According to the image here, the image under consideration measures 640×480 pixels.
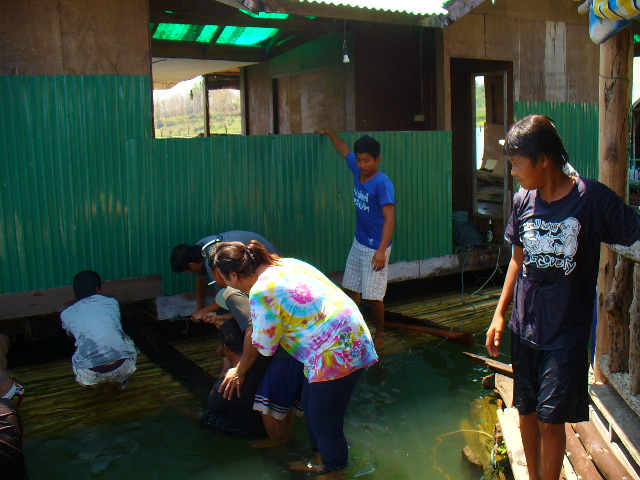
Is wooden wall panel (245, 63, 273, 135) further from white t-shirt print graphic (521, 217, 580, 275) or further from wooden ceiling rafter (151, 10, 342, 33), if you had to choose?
white t-shirt print graphic (521, 217, 580, 275)

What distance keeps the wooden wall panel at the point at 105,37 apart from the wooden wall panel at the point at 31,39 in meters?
0.08

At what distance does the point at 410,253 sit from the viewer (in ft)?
28.9

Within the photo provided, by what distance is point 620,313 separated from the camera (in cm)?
397

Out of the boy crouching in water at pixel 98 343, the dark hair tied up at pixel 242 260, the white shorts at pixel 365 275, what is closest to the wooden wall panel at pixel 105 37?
the boy crouching in water at pixel 98 343

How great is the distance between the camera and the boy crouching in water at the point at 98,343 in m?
5.38

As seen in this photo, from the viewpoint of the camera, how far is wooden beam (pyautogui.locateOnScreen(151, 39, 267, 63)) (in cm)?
1074

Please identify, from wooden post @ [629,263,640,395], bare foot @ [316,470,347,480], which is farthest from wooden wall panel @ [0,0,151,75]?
wooden post @ [629,263,640,395]

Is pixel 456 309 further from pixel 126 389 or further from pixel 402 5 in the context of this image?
pixel 126 389

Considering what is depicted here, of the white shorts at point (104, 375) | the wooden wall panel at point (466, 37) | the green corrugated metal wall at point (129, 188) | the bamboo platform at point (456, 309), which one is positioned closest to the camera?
the white shorts at point (104, 375)

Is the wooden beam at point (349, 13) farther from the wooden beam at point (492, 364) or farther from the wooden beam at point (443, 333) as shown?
the wooden beam at point (492, 364)

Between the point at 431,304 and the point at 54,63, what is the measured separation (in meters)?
5.28

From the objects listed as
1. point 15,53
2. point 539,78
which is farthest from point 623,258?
point 539,78

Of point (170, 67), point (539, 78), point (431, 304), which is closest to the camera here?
point (431, 304)

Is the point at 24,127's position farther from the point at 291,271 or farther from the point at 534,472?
the point at 534,472
